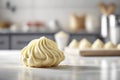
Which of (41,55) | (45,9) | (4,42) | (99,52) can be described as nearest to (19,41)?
(4,42)

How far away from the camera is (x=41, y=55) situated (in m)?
0.98

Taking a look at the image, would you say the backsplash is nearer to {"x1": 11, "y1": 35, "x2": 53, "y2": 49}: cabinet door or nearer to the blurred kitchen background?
the blurred kitchen background

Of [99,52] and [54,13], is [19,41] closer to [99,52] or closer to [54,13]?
[54,13]

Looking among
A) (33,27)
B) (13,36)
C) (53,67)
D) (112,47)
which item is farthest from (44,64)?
(33,27)

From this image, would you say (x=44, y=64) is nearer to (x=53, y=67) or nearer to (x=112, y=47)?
→ (x=53, y=67)

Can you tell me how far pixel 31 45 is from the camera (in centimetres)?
101

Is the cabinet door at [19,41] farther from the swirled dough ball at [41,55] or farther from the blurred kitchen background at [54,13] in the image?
the swirled dough ball at [41,55]

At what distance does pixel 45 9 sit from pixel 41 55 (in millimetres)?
3467

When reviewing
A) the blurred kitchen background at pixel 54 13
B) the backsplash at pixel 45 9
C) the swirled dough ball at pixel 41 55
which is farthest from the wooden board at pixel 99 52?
the backsplash at pixel 45 9

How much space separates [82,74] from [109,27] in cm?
182

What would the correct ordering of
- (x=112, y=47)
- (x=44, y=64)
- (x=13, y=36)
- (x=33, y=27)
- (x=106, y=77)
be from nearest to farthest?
(x=106, y=77) < (x=44, y=64) < (x=112, y=47) < (x=13, y=36) < (x=33, y=27)

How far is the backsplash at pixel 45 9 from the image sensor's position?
14.4 ft

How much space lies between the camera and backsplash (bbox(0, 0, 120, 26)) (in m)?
4.38

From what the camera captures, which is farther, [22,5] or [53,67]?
[22,5]
